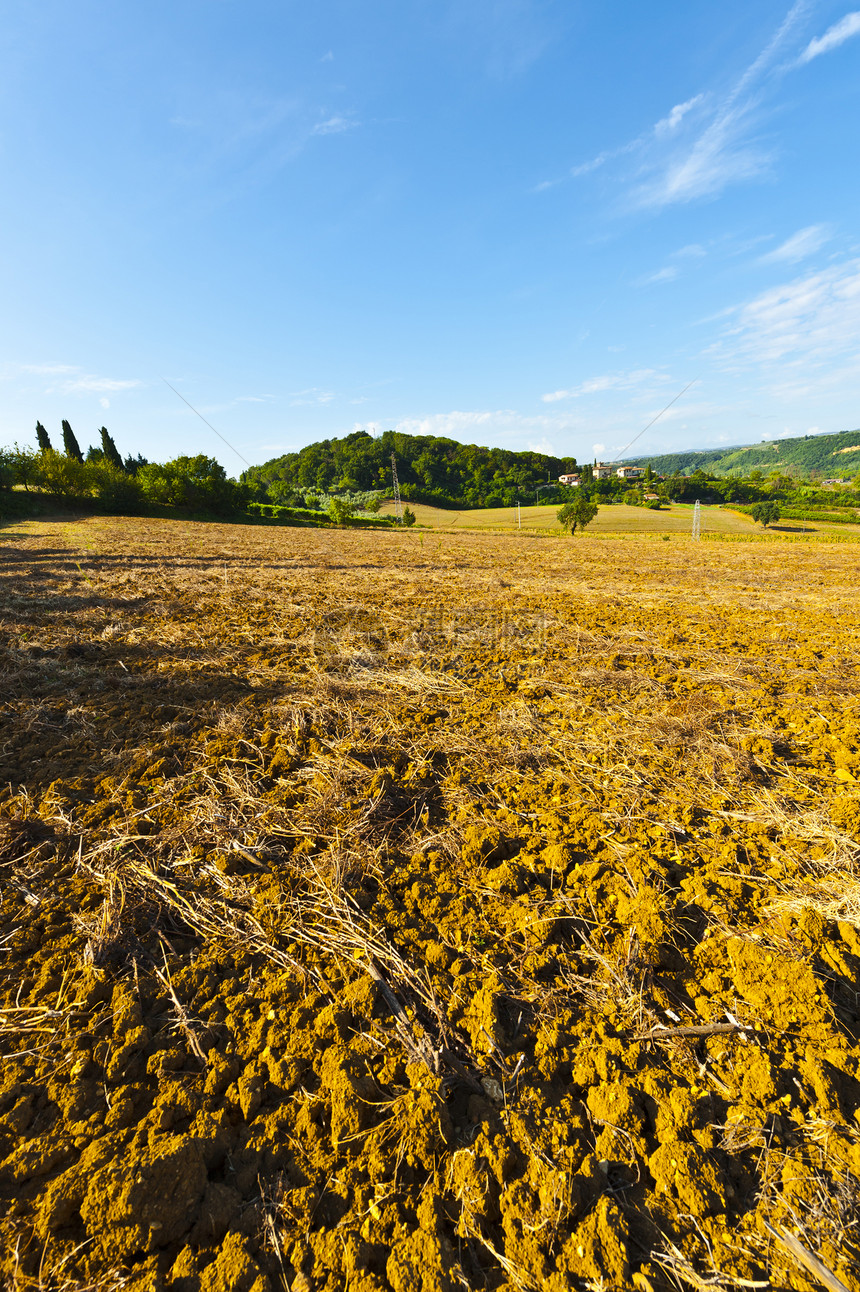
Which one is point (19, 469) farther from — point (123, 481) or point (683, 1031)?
point (683, 1031)

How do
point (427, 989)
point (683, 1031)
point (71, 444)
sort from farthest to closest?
point (71, 444) → point (427, 989) → point (683, 1031)

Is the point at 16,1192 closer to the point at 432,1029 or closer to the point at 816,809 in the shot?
the point at 432,1029

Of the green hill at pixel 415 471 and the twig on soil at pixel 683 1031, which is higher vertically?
the green hill at pixel 415 471

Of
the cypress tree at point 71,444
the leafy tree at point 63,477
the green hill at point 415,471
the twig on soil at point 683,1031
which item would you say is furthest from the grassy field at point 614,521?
the twig on soil at point 683,1031

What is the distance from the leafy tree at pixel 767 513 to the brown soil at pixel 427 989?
220 ft

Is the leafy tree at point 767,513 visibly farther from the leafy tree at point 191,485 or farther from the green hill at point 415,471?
the leafy tree at point 191,485

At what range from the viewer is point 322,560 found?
20.1m

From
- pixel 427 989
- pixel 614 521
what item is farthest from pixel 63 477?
pixel 427 989

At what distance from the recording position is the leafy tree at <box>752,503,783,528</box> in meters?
58.9

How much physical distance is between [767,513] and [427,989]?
A: 2852 inches

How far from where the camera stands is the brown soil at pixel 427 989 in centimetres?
157

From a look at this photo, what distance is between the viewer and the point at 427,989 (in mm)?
2328

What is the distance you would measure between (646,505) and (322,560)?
70.7 m

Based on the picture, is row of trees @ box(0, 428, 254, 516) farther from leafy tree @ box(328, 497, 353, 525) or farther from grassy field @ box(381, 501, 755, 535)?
grassy field @ box(381, 501, 755, 535)
